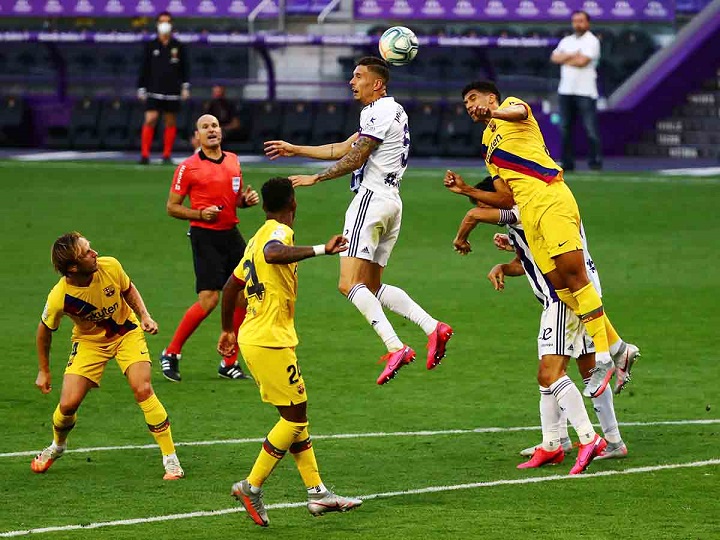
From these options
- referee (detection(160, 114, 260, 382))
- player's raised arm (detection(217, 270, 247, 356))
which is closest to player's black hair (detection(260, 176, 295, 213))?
player's raised arm (detection(217, 270, 247, 356))

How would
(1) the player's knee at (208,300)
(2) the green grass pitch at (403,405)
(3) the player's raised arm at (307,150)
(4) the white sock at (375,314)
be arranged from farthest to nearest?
(1) the player's knee at (208,300), (4) the white sock at (375,314), (3) the player's raised arm at (307,150), (2) the green grass pitch at (403,405)

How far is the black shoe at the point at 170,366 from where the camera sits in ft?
40.7

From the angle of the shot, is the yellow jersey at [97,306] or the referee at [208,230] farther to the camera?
the referee at [208,230]

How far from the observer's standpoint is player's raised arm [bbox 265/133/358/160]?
34.3 feet

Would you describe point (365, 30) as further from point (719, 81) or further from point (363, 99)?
point (363, 99)

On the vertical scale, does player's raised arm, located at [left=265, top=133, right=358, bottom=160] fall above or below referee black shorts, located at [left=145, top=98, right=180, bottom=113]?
Answer: above

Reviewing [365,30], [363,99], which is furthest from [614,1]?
[363,99]

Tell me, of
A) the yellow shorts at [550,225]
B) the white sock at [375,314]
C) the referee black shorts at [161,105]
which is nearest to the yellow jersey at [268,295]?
the yellow shorts at [550,225]

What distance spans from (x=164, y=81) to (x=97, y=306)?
18.3 metres

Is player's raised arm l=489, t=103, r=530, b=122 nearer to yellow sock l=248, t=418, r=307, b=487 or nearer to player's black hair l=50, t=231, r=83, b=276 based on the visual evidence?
yellow sock l=248, t=418, r=307, b=487

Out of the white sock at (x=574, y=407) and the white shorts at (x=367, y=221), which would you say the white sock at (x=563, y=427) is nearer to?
the white sock at (x=574, y=407)

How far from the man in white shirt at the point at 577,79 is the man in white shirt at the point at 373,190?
14605mm

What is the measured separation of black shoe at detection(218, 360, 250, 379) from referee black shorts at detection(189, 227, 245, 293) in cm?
65

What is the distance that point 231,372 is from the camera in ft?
41.1
